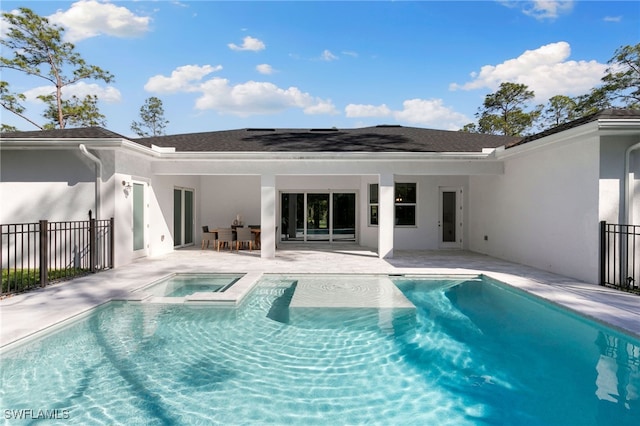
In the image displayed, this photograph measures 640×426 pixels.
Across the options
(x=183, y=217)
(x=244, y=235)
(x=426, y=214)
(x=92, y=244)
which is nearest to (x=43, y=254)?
(x=92, y=244)

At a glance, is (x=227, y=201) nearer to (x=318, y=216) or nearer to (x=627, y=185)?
(x=318, y=216)

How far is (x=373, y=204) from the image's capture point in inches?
556

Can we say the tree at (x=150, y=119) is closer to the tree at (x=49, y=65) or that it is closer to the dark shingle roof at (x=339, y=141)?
the tree at (x=49, y=65)

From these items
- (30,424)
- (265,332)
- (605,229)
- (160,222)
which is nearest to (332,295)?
(265,332)

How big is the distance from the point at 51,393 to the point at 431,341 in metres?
4.47

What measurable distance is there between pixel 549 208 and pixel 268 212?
7.79 meters

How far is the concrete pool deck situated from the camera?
5.19 metres

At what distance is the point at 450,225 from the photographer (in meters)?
14.0

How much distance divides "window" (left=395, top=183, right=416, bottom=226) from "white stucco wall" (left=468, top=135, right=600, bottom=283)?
2.64m

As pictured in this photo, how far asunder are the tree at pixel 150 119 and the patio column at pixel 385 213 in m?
34.9

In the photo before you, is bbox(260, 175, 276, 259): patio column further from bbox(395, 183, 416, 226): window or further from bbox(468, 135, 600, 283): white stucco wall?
bbox(468, 135, 600, 283): white stucco wall

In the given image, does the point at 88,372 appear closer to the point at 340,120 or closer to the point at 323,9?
the point at 323,9

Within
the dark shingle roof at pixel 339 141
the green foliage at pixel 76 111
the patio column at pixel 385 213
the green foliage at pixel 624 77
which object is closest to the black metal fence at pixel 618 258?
the dark shingle roof at pixel 339 141

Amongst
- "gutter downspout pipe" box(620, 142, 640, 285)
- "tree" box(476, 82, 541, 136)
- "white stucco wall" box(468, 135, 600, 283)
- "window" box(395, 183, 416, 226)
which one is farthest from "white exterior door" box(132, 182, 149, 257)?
"tree" box(476, 82, 541, 136)
